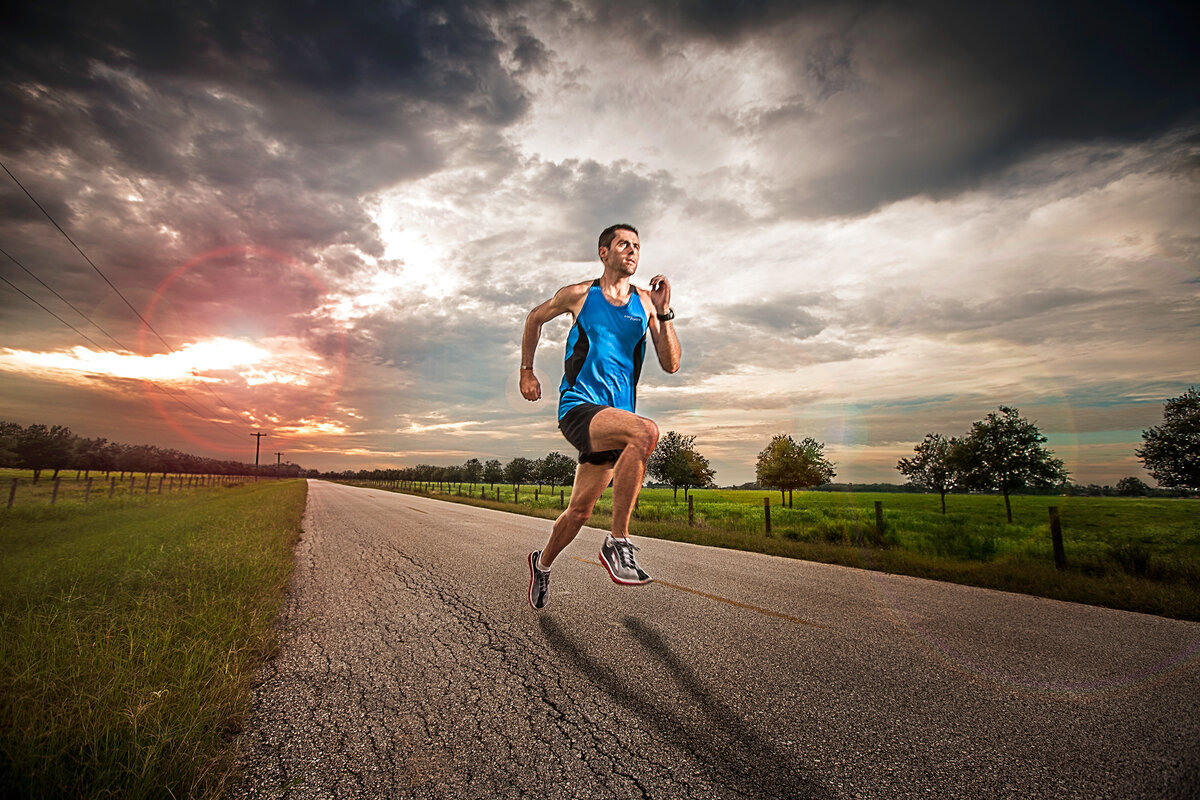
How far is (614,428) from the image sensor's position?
2871 millimetres

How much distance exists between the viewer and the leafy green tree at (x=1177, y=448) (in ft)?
84.2

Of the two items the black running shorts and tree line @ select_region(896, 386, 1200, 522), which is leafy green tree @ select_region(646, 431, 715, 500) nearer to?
tree line @ select_region(896, 386, 1200, 522)

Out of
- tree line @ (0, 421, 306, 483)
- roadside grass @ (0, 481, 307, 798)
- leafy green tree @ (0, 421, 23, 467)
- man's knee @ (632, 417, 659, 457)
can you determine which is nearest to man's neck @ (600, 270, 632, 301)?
man's knee @ (632, 417, 659, 457)

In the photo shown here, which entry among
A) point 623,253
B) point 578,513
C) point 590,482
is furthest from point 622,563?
point 623,253

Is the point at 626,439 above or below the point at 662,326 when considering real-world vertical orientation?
below

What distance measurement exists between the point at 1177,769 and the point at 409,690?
3.58 m

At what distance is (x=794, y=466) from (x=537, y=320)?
42.5 meters

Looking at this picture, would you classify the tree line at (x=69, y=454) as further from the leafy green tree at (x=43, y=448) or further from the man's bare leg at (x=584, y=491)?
the man's bare leg at (x=584, y=491)

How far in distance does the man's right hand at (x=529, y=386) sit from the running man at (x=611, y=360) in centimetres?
23

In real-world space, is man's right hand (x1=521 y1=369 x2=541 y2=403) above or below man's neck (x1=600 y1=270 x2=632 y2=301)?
below

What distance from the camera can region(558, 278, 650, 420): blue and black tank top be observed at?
3.10 m

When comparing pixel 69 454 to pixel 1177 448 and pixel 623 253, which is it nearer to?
pixel 623 253

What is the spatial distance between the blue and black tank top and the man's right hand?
11.3 inches

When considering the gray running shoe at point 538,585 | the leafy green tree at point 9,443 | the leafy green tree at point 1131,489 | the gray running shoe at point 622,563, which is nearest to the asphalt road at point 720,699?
the gray running shoe at point 538,585
